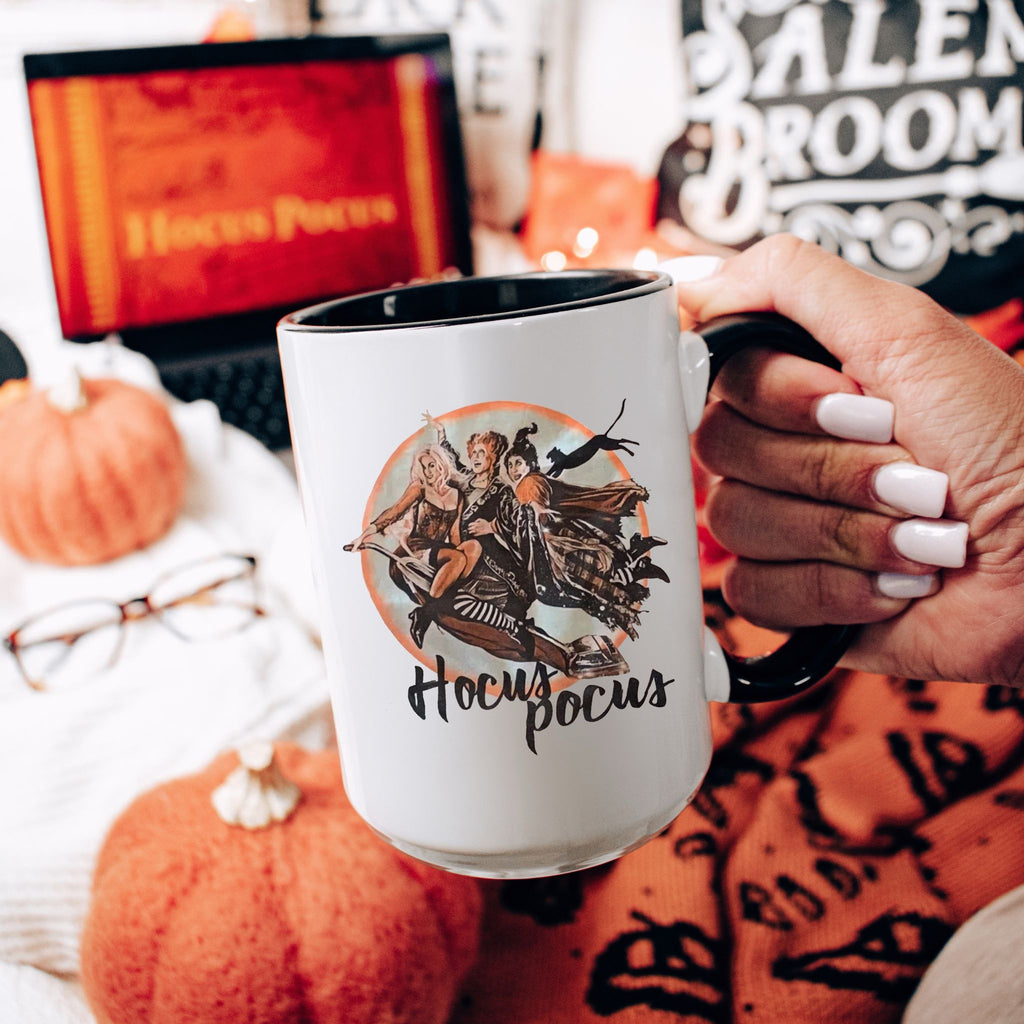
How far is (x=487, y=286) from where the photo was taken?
0.54 meters

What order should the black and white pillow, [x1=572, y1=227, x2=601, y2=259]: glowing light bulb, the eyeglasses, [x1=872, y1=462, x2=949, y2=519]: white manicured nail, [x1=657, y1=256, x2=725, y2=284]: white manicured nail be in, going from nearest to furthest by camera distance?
1. [x1=872, y1=462, x2=949, y2=519]: white manicured nail
2. [x1=657, y1=256, x2=725, y2=284]: white manicured nail
3. the eyeglasses
4. the black and white pillow
5. [x1=572, y1=227, x2=601, y2=259]: glowing light bulb

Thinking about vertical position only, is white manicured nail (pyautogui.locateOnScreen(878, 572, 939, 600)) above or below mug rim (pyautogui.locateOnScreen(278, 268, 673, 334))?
below

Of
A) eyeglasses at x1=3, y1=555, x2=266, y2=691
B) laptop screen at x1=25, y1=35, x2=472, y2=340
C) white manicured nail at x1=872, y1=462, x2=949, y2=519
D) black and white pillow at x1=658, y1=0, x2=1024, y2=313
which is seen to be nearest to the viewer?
white manicured nail at x1=872, y1=462, x2=949, y2=519

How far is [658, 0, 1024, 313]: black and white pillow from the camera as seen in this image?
106cm

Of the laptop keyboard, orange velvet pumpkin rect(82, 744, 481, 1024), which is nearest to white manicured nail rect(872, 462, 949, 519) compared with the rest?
orange velvet pumpkin rect(82, 744, 481, 1024)

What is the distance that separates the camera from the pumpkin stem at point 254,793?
63cm

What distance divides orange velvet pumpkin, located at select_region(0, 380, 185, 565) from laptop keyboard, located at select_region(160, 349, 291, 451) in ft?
0.83

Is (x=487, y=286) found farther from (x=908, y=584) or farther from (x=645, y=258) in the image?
(x=645, y=258)

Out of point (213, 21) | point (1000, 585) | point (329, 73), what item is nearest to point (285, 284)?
point (329, 73)

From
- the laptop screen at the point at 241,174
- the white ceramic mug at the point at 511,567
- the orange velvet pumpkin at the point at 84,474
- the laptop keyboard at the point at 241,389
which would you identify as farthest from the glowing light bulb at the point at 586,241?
the white ceramic mug at the point at 511,567

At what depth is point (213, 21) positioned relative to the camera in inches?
58.2

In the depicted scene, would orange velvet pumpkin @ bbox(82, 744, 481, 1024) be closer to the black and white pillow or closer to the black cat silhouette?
the black cat silhouette

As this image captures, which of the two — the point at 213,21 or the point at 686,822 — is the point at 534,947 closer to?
the point at 686,822

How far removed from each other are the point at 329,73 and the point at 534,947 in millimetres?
1190
